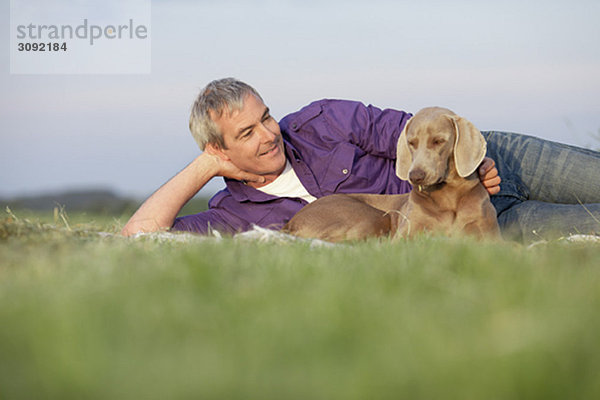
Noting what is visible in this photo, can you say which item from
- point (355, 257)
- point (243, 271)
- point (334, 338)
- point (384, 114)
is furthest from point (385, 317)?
point (384, 114)

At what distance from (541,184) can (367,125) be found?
62.6 inches

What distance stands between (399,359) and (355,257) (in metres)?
1.23

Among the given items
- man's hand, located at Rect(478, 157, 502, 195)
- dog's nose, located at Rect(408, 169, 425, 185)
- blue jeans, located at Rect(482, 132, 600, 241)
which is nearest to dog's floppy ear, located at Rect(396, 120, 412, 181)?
dog's nose, located at Rect(408, 169, 425, 185)

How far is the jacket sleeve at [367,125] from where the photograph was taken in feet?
15.7

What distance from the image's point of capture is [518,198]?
4.78 metres

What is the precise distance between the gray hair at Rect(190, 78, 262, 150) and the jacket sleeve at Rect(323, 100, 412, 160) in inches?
29.7

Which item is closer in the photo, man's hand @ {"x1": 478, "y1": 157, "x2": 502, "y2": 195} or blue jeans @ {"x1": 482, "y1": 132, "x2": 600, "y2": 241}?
man's hand @ {"x1": 478, "y1": 157, "x2": 502, "y2": 195}

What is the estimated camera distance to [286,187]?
4.91 metres

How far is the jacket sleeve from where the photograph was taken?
4789 millimetres

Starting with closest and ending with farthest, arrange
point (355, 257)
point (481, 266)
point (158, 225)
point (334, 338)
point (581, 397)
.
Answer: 1. point (581, 397)
2. point (334, 338)
3. point (481, 266)
4. point (355, 257)
5. point (158, 225)

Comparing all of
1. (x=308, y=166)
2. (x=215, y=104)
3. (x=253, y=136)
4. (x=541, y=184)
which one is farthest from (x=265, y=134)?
(x=541, y=184)

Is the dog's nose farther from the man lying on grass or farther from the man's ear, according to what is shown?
the man's ear

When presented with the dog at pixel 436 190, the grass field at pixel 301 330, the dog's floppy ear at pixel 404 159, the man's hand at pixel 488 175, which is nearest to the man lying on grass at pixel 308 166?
the man's hand at pixel 488 175

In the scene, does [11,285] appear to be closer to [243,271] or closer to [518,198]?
[243,271]
